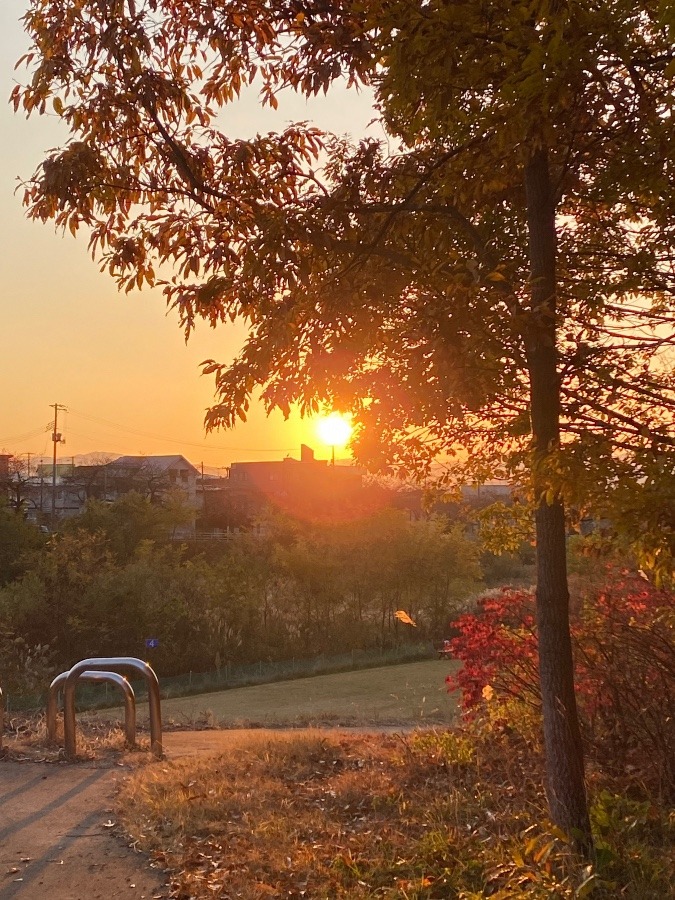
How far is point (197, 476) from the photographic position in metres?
88.6

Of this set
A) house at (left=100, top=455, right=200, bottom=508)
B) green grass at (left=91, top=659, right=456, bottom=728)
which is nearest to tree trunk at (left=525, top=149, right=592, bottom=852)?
green grass at (left=91, top=659, right=456, bottom=728)

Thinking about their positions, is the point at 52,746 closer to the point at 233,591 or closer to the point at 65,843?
the point at 65,843

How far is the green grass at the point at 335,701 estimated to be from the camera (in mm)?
13602

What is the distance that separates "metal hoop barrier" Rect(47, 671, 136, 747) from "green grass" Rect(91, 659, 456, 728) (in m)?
4.21

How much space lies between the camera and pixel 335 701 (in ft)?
59.7

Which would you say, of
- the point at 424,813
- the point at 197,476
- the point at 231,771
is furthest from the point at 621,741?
the point at 197,476

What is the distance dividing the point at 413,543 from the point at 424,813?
21899mm

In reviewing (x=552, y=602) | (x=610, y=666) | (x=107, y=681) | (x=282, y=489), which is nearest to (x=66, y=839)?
(x=107, y=681)

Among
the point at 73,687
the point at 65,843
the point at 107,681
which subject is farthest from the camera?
the point at 107,681

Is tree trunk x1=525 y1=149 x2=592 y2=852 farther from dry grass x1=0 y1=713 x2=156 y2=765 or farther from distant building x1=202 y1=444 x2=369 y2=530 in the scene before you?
distant building x1=202 y1=444 x2=369 y2=530

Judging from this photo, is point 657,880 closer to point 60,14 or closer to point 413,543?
point 60,14

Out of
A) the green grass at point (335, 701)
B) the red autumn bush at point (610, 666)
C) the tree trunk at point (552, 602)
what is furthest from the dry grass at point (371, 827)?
the green grass at point (335, 701)

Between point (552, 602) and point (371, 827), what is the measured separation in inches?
71.8

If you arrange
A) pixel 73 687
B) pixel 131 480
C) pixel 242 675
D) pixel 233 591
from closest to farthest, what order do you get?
pixel 73 687 → pixel 242 675 → pixel 233 591 → pixel 131 480
